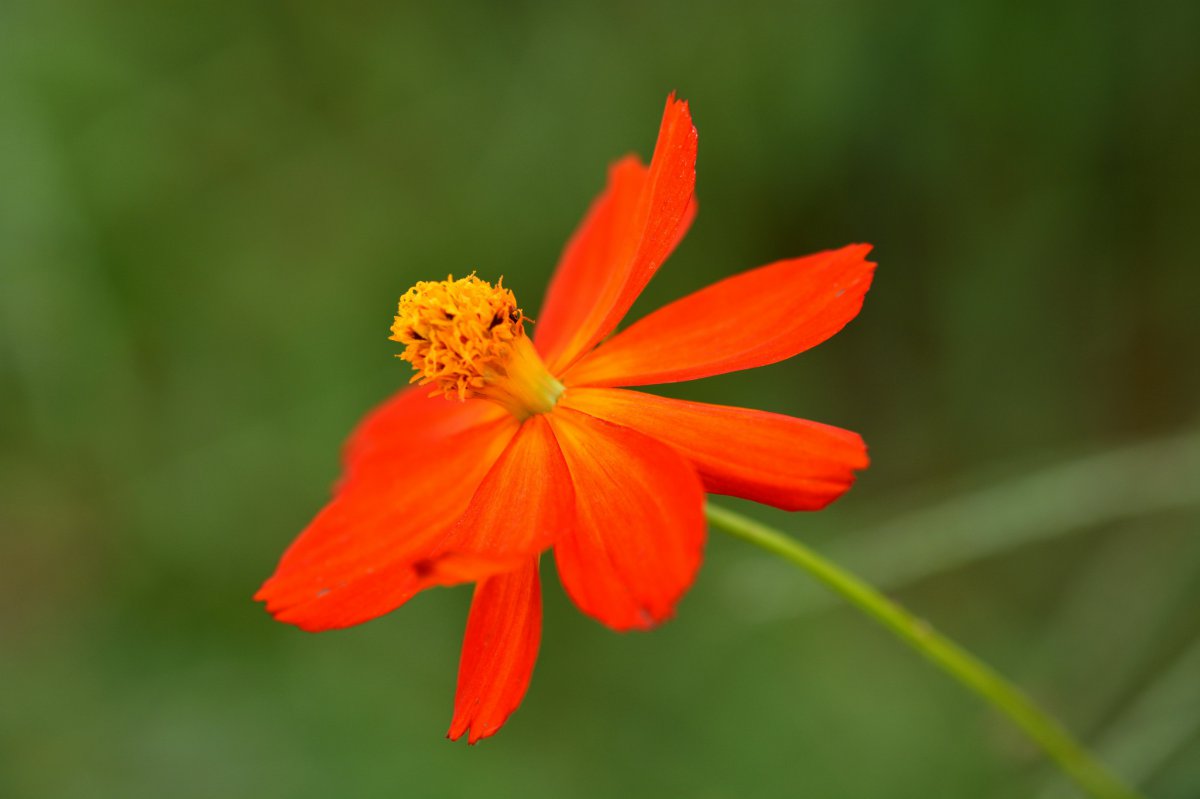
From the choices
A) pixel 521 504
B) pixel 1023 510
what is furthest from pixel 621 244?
pixel 1023 510

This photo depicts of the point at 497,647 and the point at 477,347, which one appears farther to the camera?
the point at 477,347

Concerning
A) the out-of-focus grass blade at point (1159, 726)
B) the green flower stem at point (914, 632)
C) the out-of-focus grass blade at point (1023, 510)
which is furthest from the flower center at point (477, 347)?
the out-of-focus grass blade at point (1159, 726)

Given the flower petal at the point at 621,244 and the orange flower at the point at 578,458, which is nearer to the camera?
the orange flower at the point at 578,458

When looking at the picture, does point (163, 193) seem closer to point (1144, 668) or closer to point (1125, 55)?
point (1125, 55)

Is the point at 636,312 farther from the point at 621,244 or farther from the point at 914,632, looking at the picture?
the point at 914,632

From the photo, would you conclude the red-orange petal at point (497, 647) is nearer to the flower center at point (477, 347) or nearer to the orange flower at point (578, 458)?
the orange flower at point (578, 458)

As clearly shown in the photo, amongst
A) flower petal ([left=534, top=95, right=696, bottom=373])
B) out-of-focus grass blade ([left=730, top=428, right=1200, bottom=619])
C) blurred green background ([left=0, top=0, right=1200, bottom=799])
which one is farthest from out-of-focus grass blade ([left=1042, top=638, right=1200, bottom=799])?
flower petal ([left=534, top=95, right=696, bottom=373])
